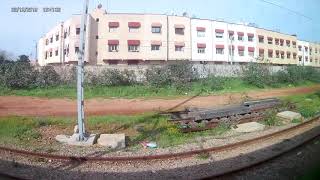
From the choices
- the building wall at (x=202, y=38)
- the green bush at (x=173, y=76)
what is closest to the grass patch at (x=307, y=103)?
the green bush at (x=173, y=76)

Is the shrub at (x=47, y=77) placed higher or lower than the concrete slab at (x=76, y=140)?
higher

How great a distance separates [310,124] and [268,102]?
10.6 feet

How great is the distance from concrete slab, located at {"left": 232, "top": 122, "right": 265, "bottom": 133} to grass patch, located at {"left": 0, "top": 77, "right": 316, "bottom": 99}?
6540mm

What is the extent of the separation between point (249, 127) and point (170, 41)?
77.9ft

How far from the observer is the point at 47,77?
18266 mm

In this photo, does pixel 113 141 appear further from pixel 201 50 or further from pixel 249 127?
pixel 201 50

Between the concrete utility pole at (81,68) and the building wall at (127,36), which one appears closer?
the concrete utility pole at (81,68)

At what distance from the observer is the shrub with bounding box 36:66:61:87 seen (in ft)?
59.4

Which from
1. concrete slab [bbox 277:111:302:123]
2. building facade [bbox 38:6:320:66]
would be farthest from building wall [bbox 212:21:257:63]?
concrete slab [bbox 277:111:302:123]

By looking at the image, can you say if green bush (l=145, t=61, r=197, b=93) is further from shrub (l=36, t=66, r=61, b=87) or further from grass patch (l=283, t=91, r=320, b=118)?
grass patch (l=283, t=91, r=320, b=118)

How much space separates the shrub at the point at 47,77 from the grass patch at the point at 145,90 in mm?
285

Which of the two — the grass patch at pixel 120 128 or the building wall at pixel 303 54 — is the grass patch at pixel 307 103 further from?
the grass patch at pixel 120 128

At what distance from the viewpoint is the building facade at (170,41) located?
28516mm

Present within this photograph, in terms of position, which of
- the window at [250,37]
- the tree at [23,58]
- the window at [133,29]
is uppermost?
the window at [133,29]
